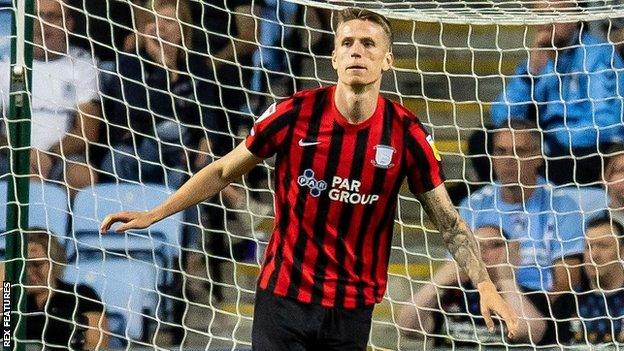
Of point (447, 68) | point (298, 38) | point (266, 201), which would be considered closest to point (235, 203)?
point (266, 201)

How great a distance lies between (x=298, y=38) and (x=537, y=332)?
56.9 inches

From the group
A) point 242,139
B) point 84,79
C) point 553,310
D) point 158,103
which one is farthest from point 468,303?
point 84,79

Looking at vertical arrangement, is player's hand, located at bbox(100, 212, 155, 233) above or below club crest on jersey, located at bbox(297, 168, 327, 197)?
below

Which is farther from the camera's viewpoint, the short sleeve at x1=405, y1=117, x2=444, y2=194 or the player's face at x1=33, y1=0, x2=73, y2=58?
the player's face at x1=33, y1=0, x2=73, y2=58

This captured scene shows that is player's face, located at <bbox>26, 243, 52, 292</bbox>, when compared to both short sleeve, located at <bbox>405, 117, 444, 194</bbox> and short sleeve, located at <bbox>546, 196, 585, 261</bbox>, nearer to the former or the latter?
short sleeve, located at <bbox>405, 117, 444, 194</bbox>

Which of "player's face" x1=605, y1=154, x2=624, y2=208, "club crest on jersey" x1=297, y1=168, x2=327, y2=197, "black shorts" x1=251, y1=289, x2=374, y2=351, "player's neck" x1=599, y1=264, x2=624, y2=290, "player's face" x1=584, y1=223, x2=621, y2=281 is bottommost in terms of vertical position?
"black shorts" x1=251, y1=289, x2=374, y2=351

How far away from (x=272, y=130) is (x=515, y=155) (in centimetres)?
189

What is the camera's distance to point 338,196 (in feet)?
10.9

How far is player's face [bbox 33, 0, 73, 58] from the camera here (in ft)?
15.0

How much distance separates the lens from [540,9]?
15.6 ft

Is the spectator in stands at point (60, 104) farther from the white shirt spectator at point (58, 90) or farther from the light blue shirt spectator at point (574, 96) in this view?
the light blue shirt spectator at point (574, 96)

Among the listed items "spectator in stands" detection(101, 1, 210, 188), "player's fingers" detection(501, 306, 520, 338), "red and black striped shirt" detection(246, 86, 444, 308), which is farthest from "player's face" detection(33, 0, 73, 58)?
"player's fingers" detection(501, 306, 520, 338)

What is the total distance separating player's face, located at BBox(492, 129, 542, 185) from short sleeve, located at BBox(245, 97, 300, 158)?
182 centimetres

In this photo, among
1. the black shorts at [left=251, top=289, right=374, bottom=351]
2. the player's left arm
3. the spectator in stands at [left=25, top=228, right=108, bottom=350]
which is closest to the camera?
the black shorts at [left=251, top=289, right=374, bottom=351]
